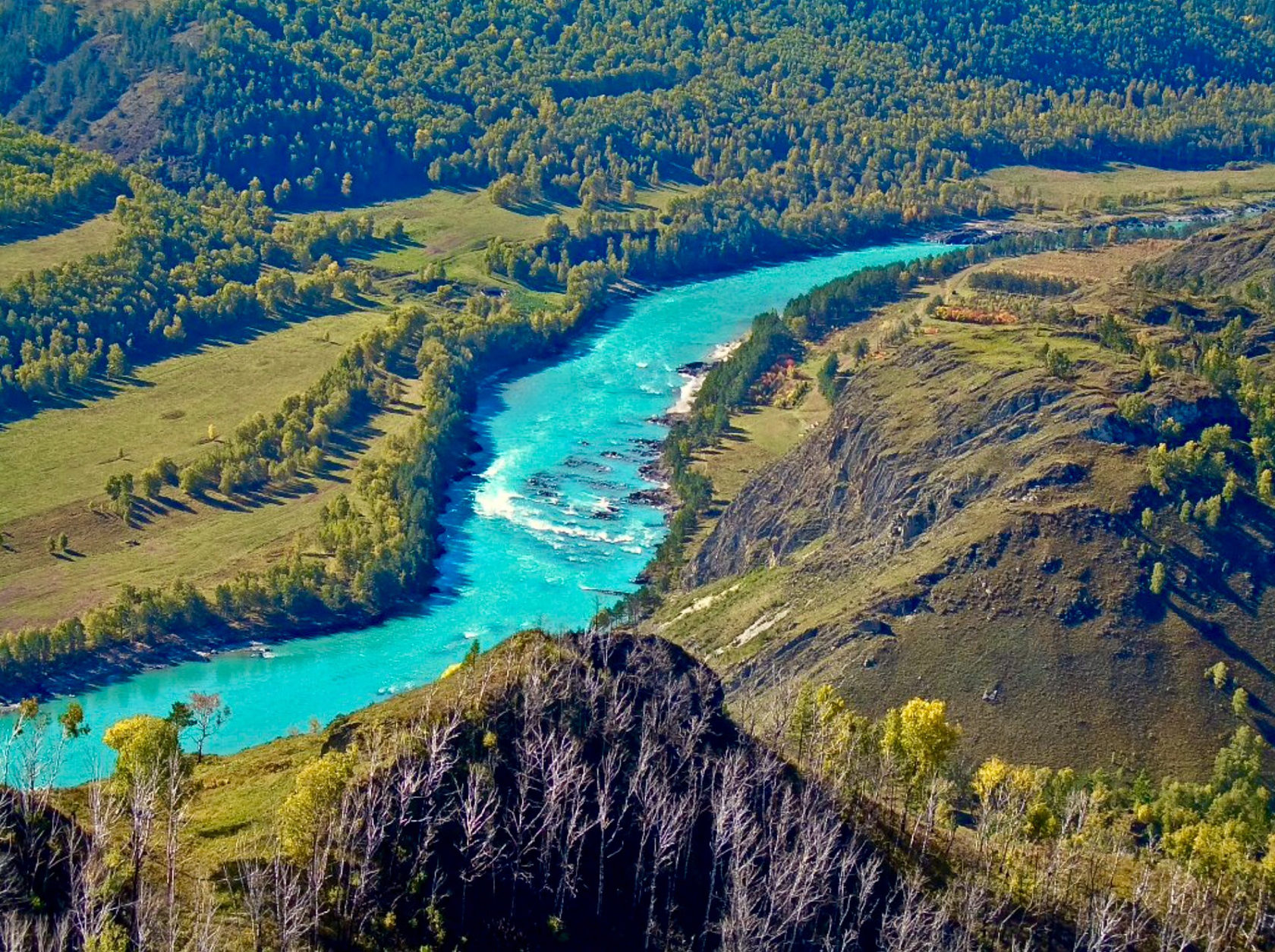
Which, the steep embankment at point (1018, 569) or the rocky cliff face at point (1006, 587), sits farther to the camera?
the steep embankment at point (1018, 569)

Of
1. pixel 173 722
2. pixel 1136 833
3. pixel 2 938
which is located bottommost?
pixel 1136 833

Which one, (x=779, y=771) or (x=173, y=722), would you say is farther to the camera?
(x=173, y=722)

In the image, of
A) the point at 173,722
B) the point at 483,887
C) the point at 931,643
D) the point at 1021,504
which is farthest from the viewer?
the point at 1021,504

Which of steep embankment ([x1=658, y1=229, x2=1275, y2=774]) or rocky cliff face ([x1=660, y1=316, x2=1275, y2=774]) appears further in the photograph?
steep embankment ([x1=658, y1=229, x2=1275, y2=774])

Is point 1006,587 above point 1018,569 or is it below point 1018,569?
below

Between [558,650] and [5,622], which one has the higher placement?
[558,650]

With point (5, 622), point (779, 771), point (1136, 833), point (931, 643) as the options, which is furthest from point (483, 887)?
point (5, 622)

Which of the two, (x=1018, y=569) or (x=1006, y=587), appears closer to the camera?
(x=1006, y=587)

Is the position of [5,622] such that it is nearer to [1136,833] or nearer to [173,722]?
[173,722]
